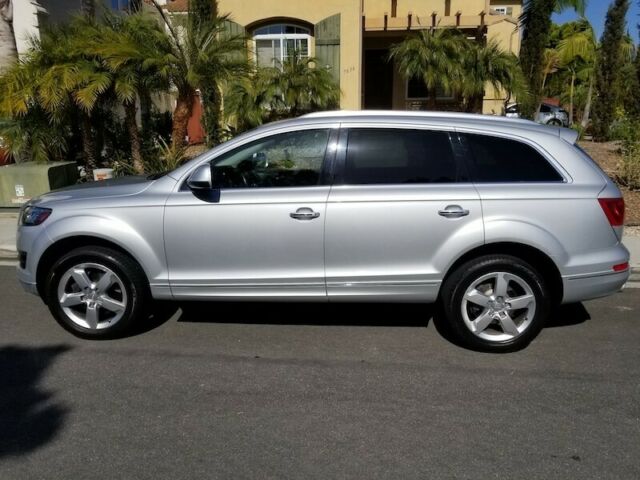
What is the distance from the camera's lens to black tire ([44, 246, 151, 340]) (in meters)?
4.62

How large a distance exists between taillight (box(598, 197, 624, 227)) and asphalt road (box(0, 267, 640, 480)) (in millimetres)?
1029

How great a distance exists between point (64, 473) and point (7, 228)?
7.14m

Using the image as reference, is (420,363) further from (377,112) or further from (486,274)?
(377,112)

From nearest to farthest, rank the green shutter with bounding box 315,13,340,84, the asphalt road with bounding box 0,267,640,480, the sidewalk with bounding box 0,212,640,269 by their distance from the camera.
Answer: the asphalt road with bounding box 0,267,640,480 → the sidewalk with bounding box 0,212,640,269 → the green shutter with bounding box 315,13,340,84

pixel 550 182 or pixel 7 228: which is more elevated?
pixel 550 182

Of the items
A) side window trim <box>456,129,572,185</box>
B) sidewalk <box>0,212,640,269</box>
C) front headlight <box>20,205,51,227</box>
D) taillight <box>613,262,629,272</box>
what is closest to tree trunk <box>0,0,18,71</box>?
sidewalk <box>0,212,640,269</box>

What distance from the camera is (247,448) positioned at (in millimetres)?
3268

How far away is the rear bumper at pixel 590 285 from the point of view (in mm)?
4406

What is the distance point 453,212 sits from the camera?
4.34 m

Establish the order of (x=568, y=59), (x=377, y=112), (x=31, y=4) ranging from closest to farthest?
(x=377, y=112)
(x=31, y=4)
(x=568, y=59)

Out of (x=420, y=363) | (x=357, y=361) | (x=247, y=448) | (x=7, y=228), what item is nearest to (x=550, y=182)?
(x=420, y=363)

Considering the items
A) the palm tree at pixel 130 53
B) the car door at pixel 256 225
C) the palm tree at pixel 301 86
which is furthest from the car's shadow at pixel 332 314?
the palm tree at pixel 301 86

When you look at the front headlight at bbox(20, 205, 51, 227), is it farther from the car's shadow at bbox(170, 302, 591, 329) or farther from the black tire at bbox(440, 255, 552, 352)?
the black tire at bbox(440, 255, 552, 352)

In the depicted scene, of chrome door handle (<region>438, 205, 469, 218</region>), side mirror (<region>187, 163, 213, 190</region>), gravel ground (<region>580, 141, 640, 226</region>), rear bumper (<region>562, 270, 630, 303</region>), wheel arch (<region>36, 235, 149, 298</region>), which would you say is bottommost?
gravel ground (<region>580, 141, 640, 226</region>)
